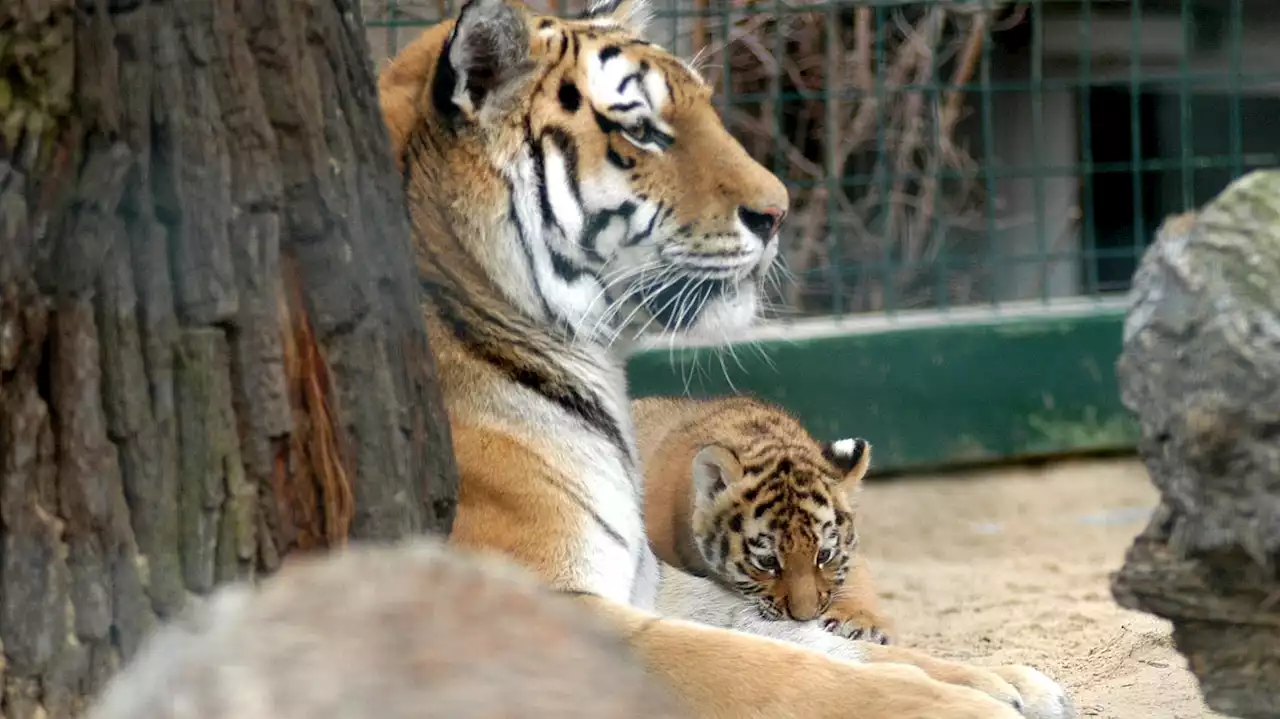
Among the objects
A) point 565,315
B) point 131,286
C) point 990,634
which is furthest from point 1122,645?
point 131,286

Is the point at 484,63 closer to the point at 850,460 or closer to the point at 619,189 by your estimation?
the point at 619,189

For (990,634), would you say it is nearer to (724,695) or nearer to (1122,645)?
(1122,645)

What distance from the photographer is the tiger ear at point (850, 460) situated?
3916 mm

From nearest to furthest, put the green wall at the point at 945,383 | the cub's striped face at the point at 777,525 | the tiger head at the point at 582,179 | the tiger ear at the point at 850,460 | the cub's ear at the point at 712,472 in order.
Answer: the tiger head at the point at 582,179 → the cub's striped face at the point at 777,525 → the cub's ear at the point at 712,472 → the tiger ear at the point at 850,460 → the green wall at the point at 945,383

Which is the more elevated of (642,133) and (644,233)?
(642,133)

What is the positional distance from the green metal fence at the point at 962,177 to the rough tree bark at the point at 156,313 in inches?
74.9

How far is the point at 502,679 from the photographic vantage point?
4.76ft

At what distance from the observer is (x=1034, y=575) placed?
4730 mm

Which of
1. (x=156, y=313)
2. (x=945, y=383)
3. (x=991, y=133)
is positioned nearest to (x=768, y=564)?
(x=156, y=313)

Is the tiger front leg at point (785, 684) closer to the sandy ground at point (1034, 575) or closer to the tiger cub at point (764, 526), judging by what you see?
the sandy ground at point (1034, 575)

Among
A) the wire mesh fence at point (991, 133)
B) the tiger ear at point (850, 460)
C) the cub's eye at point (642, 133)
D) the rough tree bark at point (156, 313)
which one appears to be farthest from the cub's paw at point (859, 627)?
the wire mesh fence at point (991, 133)

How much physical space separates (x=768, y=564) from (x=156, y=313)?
1.84 metres

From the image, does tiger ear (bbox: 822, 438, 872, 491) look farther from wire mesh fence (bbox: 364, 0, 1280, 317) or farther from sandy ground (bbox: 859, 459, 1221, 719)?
wire mesh fence (bbox: 364, 0, 1280, 317)

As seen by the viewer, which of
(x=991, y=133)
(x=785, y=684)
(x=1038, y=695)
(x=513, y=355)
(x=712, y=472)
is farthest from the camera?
(x=991, y=133)
